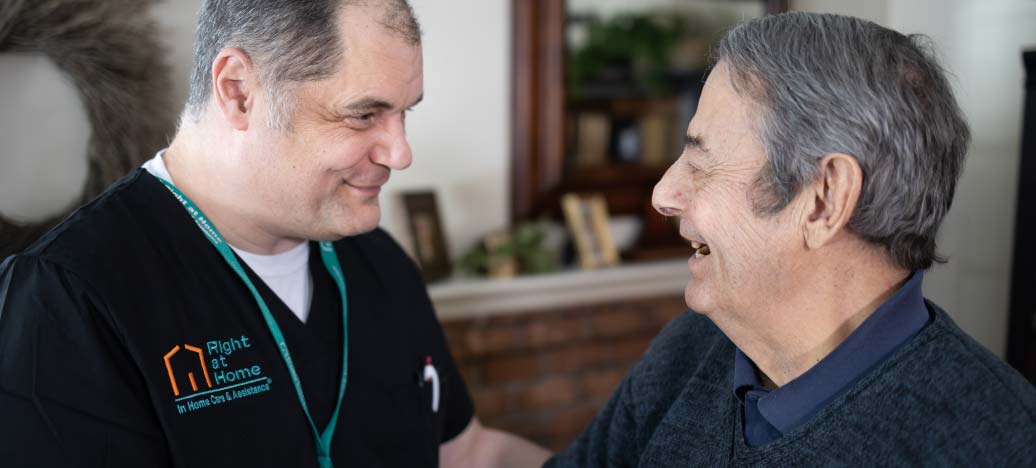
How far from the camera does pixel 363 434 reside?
1.43 metres

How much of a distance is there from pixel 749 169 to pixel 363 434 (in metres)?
0.77

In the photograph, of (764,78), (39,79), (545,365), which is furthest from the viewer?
(545,365)

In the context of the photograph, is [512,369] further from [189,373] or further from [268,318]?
[189,373]

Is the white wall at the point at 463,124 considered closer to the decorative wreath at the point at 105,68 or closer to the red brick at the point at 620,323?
the red brick at the point at 620,323

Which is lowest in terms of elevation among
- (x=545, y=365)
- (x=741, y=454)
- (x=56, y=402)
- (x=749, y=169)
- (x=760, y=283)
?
(x=545, y=365)

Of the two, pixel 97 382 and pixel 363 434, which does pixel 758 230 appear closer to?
pixel 363 434

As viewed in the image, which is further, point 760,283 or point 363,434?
point 363,434

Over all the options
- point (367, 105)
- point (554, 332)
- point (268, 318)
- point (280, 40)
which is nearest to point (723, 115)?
point (367, 105)

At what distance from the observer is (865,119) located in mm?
1011

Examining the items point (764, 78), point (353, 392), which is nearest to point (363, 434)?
point (353, 392)

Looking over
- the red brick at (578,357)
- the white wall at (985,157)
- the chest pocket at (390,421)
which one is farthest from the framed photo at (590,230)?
the chest pocket at (390,421)

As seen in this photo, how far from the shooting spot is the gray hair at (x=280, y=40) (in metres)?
1.28

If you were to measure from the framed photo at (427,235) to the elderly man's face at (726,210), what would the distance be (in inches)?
60.9

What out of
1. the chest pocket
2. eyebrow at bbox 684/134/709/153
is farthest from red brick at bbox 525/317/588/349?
eyebrow at bbox 684/134/709/153
